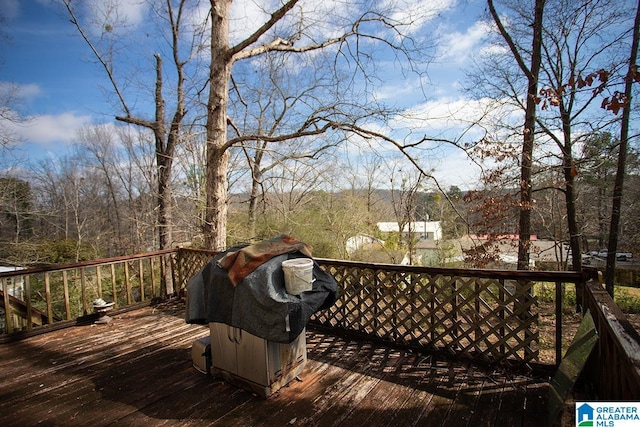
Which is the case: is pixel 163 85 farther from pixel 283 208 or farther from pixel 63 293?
pixel 63 293

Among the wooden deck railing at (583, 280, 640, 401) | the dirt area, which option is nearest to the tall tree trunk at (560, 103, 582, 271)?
the dirt area

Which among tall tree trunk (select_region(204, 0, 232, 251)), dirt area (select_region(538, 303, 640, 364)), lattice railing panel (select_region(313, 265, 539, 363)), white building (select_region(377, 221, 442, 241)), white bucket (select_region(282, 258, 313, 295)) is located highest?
tall tree trunk (select_region(204, 0, 232, 251))

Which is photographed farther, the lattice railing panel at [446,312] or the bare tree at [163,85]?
the bare tree at [163,85]

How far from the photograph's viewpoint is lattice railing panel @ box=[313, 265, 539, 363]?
257 centimetres

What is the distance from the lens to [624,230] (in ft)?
36.8

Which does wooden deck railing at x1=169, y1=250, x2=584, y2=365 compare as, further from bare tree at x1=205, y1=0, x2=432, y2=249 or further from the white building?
the white building

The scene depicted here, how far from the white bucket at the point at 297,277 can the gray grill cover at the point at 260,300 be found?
5 cm

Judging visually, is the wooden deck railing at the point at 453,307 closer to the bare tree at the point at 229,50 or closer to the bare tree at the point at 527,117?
the bare tree at the point at 229,50

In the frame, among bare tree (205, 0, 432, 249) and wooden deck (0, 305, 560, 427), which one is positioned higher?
bare tree (205, 0, 432, 249)

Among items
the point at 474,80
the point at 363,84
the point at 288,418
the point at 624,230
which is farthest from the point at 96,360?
the point at 624,230

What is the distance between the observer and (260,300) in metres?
2.14

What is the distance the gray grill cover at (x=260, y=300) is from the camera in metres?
2.11

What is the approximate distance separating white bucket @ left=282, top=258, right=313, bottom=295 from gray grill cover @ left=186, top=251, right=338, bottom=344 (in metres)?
0.05

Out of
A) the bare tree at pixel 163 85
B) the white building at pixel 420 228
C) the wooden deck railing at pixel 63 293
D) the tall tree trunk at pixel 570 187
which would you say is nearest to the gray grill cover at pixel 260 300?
the wooden deck railing at pixel 63 293
